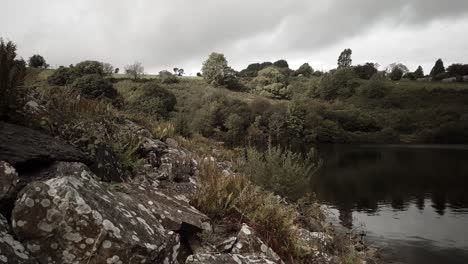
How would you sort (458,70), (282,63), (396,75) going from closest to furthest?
(458,70)
(396,75)
(282,63)

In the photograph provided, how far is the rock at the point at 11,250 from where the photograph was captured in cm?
334

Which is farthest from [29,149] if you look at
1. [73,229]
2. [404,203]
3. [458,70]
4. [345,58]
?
[345,58]

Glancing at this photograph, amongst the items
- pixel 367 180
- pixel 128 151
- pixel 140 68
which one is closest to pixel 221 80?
pixel 140 68

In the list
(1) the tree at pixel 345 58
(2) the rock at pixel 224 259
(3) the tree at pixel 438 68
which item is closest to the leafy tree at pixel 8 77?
(2) the rock at pixel 224 259

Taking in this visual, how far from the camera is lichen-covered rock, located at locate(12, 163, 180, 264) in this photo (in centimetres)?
369

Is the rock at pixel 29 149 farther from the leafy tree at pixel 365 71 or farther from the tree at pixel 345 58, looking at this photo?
the tree at pixel 345 58

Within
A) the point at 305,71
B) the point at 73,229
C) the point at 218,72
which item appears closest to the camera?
the point at 73,229

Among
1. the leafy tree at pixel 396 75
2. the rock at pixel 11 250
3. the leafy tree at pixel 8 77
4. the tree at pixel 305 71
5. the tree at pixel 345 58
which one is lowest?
the rock at pixel 11 250

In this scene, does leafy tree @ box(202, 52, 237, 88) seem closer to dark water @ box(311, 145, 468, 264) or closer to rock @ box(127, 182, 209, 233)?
dark water @ box(311, 145, 468, 264)

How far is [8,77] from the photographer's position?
17.6 feet

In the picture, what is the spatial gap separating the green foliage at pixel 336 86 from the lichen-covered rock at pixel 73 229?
350 feet

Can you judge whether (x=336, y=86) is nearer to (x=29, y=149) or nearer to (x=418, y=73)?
(x=418, y=73)

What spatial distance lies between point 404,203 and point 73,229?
2728 centimetres

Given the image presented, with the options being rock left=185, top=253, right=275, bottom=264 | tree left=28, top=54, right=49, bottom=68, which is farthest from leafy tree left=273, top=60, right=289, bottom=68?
rock left=185, top=253, right=275, bottom=264
